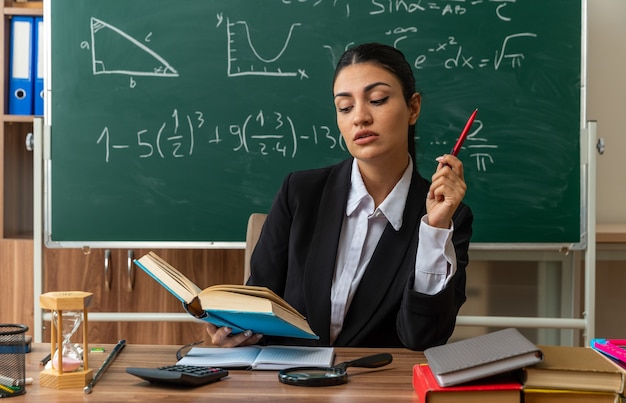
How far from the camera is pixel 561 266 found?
289 centimetres

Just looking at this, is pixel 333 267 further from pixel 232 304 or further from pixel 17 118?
pixel 17 118

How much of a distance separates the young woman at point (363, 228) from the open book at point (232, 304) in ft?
1.05

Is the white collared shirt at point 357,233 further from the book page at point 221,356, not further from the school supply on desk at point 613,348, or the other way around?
the school supply on desk at point 613,348

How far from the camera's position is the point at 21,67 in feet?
9.30

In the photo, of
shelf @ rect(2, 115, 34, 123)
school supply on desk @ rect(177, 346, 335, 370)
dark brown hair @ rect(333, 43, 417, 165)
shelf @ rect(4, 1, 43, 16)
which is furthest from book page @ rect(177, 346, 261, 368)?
shelf @ rect(4, 1, 43, 16)

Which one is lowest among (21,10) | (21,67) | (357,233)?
(357,233)

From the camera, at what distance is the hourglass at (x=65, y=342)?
3.89ft

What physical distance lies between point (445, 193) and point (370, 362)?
385 millimetres

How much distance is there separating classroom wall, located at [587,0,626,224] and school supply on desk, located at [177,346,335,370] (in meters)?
1.99

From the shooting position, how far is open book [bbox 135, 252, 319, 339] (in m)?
1.33

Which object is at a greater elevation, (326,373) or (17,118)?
(17,118)

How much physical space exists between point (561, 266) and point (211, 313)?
1867 mm

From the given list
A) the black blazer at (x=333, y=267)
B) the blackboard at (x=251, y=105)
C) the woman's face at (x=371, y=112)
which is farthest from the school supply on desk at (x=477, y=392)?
the blackboard at (x=251, y=105)

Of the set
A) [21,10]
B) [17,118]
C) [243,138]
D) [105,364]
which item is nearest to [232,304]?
[105,364]
